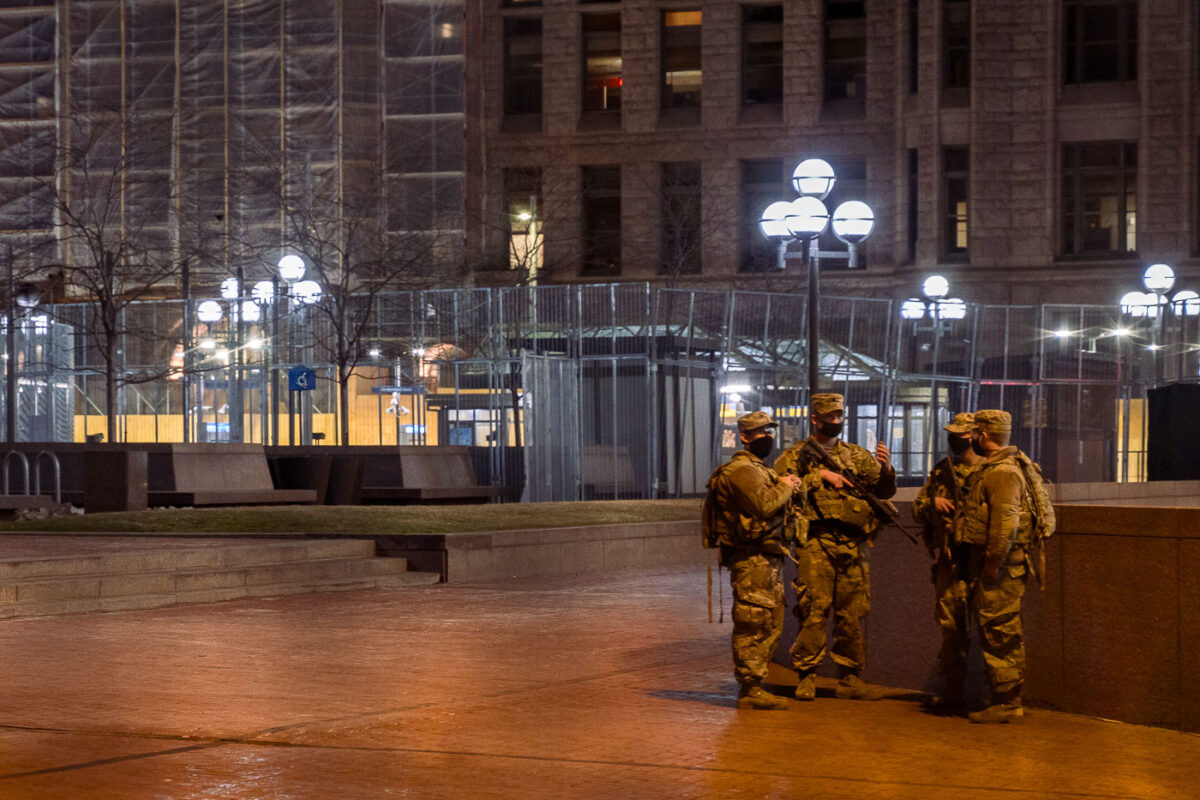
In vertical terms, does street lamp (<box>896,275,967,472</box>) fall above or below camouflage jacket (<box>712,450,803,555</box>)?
above

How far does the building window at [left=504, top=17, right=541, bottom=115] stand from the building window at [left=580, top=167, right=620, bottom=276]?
9.47ft

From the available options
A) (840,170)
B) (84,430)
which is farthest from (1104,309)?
(840,170)

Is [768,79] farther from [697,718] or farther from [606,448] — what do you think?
[697,718]

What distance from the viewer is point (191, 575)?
1711cm

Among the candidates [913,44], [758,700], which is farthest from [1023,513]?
[913,44]

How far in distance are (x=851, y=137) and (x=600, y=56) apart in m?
8.51

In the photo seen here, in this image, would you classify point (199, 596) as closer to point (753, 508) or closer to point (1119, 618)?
point (753, 508)

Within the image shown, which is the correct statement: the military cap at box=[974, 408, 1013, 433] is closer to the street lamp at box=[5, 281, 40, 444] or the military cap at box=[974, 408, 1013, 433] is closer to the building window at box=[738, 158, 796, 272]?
the street lamp at box=[5, 281, 40, 444]

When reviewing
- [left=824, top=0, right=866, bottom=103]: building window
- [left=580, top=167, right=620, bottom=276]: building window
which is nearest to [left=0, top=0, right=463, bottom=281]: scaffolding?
[left=580, top=167, right=620, bottom=276]: building window

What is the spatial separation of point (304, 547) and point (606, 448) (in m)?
11.6

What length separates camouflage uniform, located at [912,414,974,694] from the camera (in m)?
9.86

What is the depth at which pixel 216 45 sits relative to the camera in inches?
2095

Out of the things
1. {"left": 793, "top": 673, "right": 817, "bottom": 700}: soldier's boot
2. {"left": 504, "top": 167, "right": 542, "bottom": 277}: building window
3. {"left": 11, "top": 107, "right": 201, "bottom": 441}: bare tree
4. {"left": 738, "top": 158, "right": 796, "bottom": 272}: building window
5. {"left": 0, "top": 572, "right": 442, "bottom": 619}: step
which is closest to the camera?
{"left": 793, "top": 673, "right": 817, "bottom": 700}: soldier's boot

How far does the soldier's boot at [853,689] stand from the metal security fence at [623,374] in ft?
62.1
